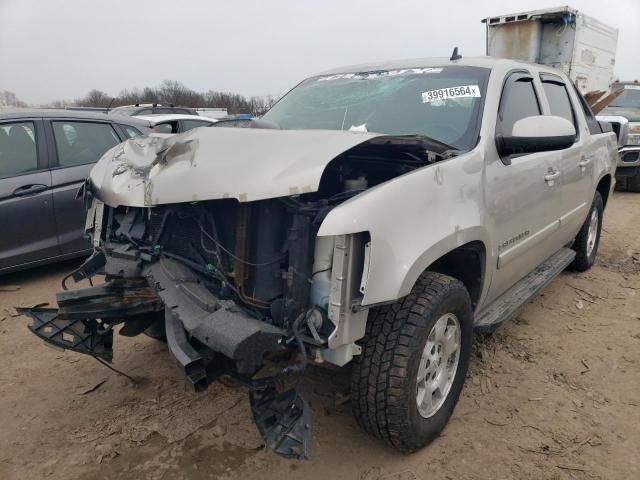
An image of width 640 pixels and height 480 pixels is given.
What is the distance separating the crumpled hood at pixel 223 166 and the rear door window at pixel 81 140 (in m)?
2.53

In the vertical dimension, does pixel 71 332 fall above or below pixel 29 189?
below

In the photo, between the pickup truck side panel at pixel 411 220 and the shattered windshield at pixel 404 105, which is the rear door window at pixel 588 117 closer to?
the shattered windshield at pixel 404 105

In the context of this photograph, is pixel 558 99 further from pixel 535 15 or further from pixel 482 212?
pixel 535 15

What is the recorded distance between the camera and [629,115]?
10.3 meters

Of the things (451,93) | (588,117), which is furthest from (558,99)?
(451,93)

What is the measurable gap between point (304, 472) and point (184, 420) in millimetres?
775

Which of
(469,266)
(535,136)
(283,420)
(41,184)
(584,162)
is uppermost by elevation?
(535,136)

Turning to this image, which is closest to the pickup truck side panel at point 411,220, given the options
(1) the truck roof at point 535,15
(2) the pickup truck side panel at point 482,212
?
(2) the pickup truck side panel at point 482,212

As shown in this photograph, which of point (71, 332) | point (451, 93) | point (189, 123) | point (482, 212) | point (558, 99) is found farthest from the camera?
point (189, 123)

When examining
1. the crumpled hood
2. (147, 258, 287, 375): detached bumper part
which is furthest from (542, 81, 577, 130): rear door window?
(147, 258, 287, 375): detached bumper part

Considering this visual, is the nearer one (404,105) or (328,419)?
(328,419)

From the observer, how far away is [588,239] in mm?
5043

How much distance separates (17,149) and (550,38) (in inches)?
389

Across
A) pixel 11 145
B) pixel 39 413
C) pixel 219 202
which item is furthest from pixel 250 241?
pixel 11 145
